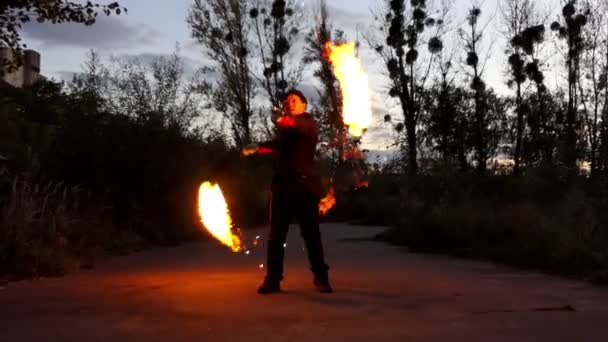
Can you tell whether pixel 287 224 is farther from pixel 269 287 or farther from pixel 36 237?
pixel 36 237

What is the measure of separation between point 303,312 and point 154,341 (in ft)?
5.67

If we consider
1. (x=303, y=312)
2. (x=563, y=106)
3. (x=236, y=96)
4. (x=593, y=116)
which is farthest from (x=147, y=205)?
(x=563, y=106)

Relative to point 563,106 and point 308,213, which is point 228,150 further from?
point 563,106

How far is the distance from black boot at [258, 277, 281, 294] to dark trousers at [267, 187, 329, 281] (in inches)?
1.8

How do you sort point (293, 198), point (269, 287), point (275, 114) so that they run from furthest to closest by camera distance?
point (275, 114) → point (293, 198) → point (269, 287)

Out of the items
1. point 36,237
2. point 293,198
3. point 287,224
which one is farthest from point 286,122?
point 36,237

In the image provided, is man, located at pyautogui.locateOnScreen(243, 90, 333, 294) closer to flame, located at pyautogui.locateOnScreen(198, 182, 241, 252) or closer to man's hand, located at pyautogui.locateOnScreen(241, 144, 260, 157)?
man's hand, located at pyautogui.locateOnScreen(241, 144, 260, 157)

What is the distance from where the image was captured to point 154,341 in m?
5.77

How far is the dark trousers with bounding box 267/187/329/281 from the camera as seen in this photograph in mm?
8336

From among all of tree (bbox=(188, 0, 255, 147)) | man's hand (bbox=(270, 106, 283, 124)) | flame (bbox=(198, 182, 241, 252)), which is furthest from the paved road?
tree (bbox=(188, 0, 255, 147))

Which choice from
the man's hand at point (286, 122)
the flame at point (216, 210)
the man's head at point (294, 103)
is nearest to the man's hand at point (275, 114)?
the man's head at point (294, 103)

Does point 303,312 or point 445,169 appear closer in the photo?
point 303,312

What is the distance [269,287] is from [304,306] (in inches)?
37.1

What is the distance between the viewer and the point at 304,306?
7.39 metres
